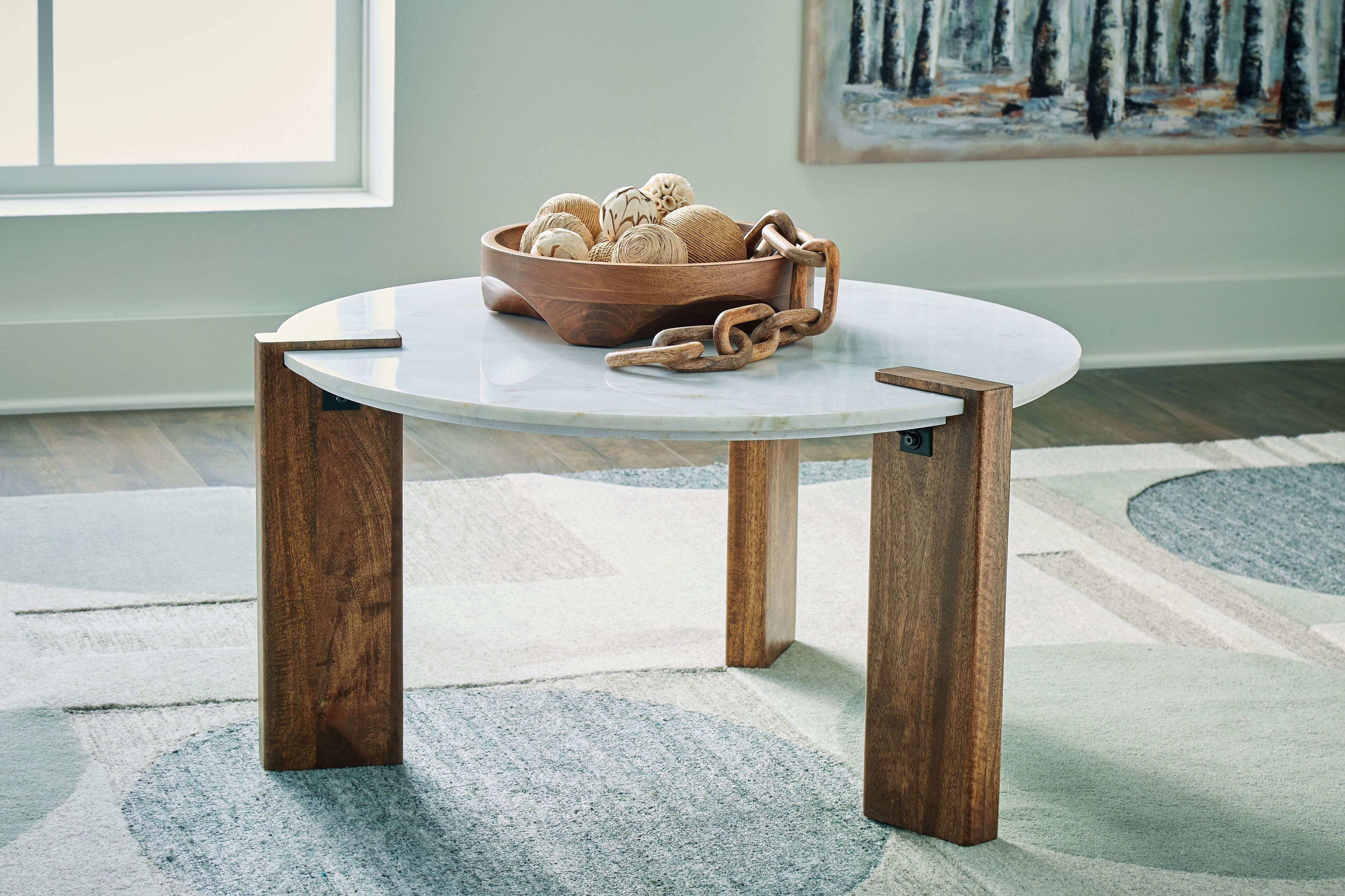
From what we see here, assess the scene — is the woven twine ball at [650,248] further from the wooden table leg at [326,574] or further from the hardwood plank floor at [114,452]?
the hardwood plank floor at [114,452]

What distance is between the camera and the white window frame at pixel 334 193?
3535mm

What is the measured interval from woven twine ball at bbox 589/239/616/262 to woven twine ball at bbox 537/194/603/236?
7 centimetres

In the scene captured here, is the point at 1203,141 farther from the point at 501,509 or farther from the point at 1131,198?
the point at 501,509

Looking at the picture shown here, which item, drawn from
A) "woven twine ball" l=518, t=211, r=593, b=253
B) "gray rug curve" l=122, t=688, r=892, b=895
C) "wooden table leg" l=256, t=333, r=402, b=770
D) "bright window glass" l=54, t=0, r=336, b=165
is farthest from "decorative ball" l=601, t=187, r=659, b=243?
"bright window glass" l=54, t=0, r=336, b=165

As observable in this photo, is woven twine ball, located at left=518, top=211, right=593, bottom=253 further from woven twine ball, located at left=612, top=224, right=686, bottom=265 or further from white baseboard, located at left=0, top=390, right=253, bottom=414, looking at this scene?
white baseboard, located at left=0, top=390, right=253, bottom=414

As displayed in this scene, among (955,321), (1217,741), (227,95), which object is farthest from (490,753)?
(227,95)

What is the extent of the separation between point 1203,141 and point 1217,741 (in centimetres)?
264

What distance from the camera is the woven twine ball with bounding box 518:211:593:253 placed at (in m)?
1.78

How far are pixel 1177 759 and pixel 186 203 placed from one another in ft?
8.59

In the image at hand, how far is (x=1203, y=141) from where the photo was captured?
4.20 meters

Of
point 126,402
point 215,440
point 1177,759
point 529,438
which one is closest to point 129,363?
point 126,402

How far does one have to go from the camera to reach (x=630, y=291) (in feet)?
5.42

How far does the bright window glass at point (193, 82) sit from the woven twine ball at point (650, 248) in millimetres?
2268

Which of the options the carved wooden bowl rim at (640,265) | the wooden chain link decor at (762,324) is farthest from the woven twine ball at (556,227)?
→ the wooden chain link decor at (762,324)
